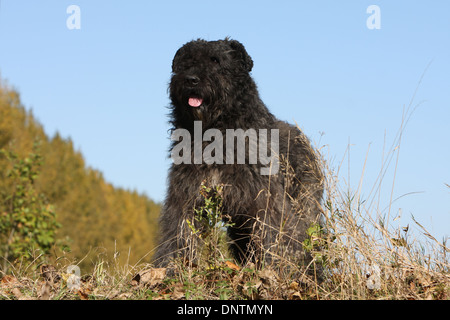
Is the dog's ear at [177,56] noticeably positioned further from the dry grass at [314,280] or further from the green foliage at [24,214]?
the green foliage at [24,214]

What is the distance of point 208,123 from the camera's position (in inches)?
242

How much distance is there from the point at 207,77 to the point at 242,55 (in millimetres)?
683

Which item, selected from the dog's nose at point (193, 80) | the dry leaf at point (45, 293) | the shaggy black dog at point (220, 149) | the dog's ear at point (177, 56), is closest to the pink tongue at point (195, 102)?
the shaggy black dog at point (220, 149)

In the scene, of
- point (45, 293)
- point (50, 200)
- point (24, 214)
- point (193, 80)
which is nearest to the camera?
point (45, 293)

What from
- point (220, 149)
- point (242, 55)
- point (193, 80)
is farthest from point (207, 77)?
point (220, 149)

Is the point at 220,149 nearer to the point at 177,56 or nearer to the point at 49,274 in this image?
the point at 177,56

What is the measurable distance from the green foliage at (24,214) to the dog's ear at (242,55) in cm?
795

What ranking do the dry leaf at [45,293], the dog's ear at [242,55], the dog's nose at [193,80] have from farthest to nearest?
1. the dog's ear at [242,55]
2. the dog's nose at [193,80]
3. the dry leaf at [45,293]

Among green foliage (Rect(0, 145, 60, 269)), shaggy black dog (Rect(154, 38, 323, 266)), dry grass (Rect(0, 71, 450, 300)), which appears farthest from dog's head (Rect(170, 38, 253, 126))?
green foliage (Rect(0, 145, 60, 269))

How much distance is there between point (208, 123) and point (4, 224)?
919 cm

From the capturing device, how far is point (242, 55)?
6441mm

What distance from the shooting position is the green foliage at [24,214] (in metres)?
12.8
